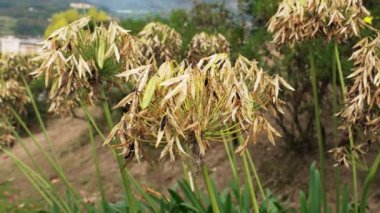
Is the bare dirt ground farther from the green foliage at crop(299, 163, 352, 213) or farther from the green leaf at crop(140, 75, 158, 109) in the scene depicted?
A: the green leaf at crop(140, 75, 158, 109)

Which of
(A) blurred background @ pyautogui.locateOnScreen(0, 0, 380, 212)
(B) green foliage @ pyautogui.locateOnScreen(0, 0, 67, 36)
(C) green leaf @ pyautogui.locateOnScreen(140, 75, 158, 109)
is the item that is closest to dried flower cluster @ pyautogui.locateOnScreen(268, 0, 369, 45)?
(C) green leaf @ pyautogui.locateOnScreen(140, 75, 158, 109)

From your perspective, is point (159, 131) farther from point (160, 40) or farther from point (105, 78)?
point (160, 40)

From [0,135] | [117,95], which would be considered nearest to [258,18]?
[117,95]

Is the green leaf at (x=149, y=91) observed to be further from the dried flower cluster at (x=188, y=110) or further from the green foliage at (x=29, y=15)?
the green foliage at (x=29, y=15)

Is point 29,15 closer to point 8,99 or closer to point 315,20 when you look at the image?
point 8,99

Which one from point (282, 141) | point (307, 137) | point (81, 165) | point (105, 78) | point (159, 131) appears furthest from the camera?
point (81, 165)
